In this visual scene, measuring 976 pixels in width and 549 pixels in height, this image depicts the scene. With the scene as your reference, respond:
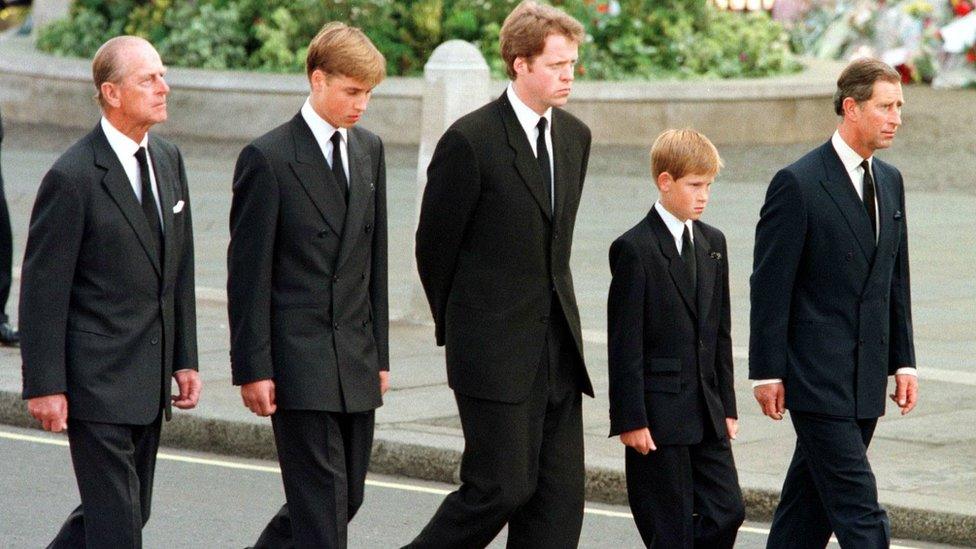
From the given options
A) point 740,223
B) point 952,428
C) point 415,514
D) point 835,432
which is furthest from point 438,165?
point 740,223

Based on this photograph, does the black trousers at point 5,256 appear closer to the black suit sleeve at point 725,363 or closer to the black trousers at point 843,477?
the black suit sleeve at point 725,363

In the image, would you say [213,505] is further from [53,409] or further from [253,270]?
[53,409]

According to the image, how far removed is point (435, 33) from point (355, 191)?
640 inches

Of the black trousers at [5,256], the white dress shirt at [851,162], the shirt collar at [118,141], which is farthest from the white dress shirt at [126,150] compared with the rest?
the black trousers at [5,256]

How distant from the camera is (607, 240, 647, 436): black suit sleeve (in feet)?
18.0

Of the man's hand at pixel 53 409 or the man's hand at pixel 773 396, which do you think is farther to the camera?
the man's hand at pixel 773 396

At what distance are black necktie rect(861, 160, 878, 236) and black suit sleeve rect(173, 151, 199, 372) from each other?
1.99 meters

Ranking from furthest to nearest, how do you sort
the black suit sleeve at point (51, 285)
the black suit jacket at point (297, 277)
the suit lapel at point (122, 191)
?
the black suit jacket at point (297, 277) < the suit lapel at point (122, 191) < the black suit sleeve at point (51, 285)

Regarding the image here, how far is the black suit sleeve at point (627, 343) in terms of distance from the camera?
550 centimetres

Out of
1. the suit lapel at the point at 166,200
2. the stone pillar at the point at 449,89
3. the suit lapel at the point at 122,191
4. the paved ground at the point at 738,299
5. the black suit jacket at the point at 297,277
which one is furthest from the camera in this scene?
the stone pillar at the point at 449,89

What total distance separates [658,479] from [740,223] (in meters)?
10.4

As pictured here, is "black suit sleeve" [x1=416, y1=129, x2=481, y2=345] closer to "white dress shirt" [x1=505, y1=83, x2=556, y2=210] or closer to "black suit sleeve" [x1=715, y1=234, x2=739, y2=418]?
"white dress shirt" [x1=505, y1=83, x2=556, y2=210]

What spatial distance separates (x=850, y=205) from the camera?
5484 mm

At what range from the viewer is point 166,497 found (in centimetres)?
761
